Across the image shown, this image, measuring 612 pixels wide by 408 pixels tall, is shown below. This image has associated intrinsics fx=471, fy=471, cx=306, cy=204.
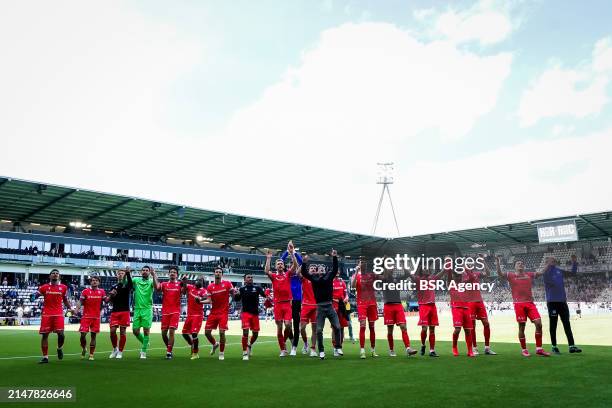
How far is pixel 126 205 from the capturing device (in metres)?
42.9

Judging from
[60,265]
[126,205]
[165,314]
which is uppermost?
[126,205]

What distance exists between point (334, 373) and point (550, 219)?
43.8 metres

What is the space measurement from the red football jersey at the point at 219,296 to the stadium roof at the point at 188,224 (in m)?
29.5

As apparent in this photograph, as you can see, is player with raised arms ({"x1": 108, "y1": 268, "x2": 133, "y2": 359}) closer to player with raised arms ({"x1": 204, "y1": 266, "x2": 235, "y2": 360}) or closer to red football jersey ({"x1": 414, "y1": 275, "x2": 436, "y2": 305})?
player with raised arms ({"x1": 204, "y1": 266, "x2": 235, "y2": 360})

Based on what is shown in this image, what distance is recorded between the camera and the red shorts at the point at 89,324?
1296 cm

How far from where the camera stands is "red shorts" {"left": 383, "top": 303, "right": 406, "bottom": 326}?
1219 centimetres

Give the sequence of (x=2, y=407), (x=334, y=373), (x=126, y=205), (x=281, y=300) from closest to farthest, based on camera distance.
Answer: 1. (x=2, y=407)
2. (x=334, y=373)
3. (x=281, y=300)
4. (x=126, y=205)

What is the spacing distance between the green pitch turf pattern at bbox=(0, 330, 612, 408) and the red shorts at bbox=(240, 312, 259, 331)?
83 cm

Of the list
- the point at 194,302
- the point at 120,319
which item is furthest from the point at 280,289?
the point at 120,319

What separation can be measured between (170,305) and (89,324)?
231 centimetres

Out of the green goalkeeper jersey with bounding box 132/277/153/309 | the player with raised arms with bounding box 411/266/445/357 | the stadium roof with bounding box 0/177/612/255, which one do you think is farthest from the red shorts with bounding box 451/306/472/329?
the stadium roof with bounding box 0/177/612/255

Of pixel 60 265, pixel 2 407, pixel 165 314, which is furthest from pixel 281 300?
pixel 60 265

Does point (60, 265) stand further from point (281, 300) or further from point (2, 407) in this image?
point (2, 407)

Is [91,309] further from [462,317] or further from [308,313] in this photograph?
[462,317]
